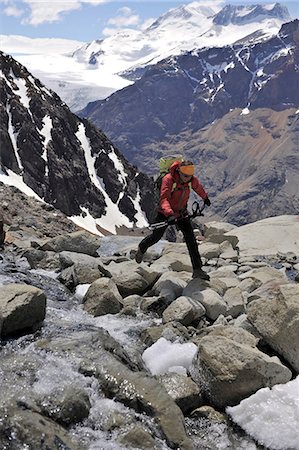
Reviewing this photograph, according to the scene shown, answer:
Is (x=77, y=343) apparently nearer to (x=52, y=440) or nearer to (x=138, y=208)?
(x=52, y=440)

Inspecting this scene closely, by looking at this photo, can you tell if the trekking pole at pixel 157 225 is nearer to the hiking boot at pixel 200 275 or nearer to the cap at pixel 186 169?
the cap at pixel 186 169

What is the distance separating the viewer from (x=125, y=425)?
A: 6.65 metres

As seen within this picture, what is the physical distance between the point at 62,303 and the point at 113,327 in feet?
7.93

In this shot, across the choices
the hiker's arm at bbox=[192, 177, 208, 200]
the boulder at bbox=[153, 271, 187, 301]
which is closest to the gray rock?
the boulder at bbox=[153, 271, 187, 301]

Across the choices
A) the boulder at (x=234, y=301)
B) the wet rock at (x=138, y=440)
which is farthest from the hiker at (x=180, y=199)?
the wet rock at (x=138, y=440)

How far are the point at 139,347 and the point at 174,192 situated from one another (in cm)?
484

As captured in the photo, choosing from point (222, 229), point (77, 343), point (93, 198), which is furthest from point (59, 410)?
point (93, 198)

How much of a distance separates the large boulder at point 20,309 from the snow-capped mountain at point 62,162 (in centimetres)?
11465

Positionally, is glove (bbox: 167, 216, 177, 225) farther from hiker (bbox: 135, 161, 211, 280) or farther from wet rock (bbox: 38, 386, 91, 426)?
wet rock (bbox: 38, 386, 91, 426)

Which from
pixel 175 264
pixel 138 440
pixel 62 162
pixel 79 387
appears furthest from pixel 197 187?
pixel 62 162

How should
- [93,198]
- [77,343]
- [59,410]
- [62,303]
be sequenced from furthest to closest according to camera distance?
[93,198]
[62,303]
[77,343]
[59,410]

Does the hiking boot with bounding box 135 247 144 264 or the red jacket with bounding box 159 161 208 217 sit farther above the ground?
the red jacket with bounding box 159 161 208 217

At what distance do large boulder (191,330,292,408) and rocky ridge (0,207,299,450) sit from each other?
0.02m

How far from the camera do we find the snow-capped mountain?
136250 mm
